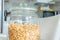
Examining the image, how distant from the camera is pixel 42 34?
565mm

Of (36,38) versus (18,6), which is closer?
(36,38)

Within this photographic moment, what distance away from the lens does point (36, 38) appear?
0.54m

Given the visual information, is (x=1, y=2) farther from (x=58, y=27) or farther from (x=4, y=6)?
(x=58, y=27)

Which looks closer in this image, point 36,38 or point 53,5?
point 36,38

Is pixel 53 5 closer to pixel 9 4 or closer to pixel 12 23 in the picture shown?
pixel 9 4

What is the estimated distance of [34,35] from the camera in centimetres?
53

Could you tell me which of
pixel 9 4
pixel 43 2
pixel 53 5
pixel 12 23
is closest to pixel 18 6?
pixel 9 4

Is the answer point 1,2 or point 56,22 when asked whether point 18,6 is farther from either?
point 56,22

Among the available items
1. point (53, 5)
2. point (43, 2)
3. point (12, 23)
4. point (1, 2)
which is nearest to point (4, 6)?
point (1, 2)

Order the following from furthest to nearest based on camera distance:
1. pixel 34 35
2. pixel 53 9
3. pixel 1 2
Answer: pixel 53 9, pixel 1 2, pixel 34 35

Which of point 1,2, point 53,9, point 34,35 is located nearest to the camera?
point 34,35

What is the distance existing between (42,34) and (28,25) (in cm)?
8

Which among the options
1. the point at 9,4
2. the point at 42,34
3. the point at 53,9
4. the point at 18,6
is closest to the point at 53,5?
the point at 53,9

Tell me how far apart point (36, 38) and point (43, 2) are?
184 centimetres
